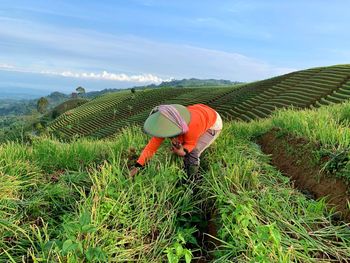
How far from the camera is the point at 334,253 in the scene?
3205 millimetres

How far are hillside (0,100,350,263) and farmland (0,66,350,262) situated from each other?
0.04 feet

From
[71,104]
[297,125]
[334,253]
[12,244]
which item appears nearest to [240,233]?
[334,253]

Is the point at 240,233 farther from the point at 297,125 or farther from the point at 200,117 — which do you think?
the point at 297,125

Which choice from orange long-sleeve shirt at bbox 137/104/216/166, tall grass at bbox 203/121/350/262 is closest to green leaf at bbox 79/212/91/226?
tall grass at bbox 203/121/350/262

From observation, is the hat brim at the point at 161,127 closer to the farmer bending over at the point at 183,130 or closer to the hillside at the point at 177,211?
the farmer bending over at the point at 183,130

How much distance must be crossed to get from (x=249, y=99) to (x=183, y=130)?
37.6 m

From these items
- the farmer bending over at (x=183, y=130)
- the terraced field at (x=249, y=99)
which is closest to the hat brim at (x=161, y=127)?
the farmer bending over at (x=183, y=130)

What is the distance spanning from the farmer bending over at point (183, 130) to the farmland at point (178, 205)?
0.21 m

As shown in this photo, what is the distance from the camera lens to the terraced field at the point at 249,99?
3266cm

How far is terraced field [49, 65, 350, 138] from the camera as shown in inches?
1286

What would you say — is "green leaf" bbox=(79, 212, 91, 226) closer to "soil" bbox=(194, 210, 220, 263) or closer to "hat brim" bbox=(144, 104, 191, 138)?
"soil" bbox=(194, 210, 220, 263)

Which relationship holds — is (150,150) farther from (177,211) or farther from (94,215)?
(94,215)

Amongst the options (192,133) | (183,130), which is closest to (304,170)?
(192,133)

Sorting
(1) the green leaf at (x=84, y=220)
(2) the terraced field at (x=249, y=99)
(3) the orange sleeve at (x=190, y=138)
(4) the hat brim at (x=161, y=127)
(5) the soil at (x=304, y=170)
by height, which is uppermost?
(4) the hat brim at (x=161, y=127)
